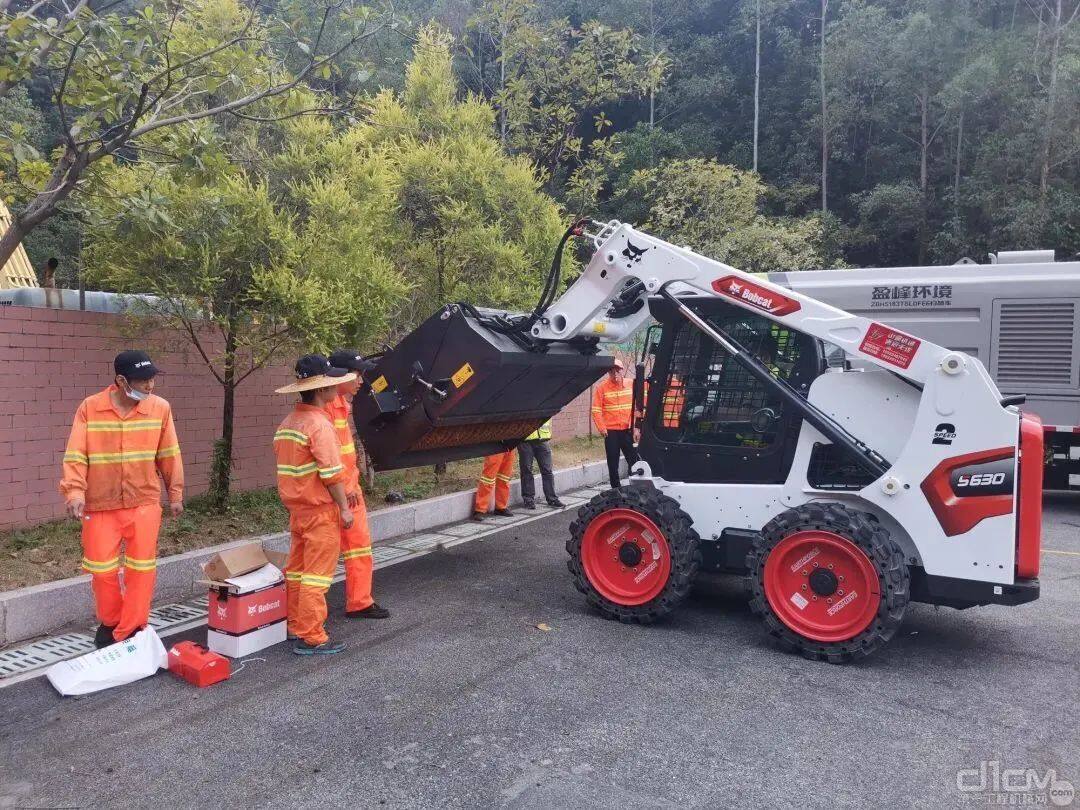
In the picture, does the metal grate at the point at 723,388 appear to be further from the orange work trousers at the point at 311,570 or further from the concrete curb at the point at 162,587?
the concrete curb at the point at 162,587

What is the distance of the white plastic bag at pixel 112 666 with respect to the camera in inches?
156

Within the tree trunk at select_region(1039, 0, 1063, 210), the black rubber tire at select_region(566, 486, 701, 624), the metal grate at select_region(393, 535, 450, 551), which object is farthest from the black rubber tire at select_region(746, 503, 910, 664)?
the tree trunk at select_region(1039, 0, 1063, 210)

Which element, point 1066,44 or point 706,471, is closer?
point 706,471

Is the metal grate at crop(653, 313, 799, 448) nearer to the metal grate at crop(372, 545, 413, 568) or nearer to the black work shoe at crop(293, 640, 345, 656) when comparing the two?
the black work shoe at crop(293, 640, 345, 656)

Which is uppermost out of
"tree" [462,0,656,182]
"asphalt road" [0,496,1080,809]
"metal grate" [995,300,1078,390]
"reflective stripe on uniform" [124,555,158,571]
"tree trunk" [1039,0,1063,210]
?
"tree trunk" [1039,0,1063,210]

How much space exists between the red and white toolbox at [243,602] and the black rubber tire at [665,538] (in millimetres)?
1903

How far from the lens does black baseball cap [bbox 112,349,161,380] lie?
4.45 metres

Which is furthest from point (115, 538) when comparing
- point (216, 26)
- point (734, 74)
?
point (734, 74)

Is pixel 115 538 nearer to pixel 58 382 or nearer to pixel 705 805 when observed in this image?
pixel 58 382

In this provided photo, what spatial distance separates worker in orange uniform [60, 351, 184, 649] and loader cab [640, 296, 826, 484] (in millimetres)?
3111

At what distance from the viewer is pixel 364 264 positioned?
682cm

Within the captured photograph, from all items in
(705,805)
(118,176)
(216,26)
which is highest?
(216,26)

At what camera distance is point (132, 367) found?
14.6 feet

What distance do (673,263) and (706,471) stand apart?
1.37 m
